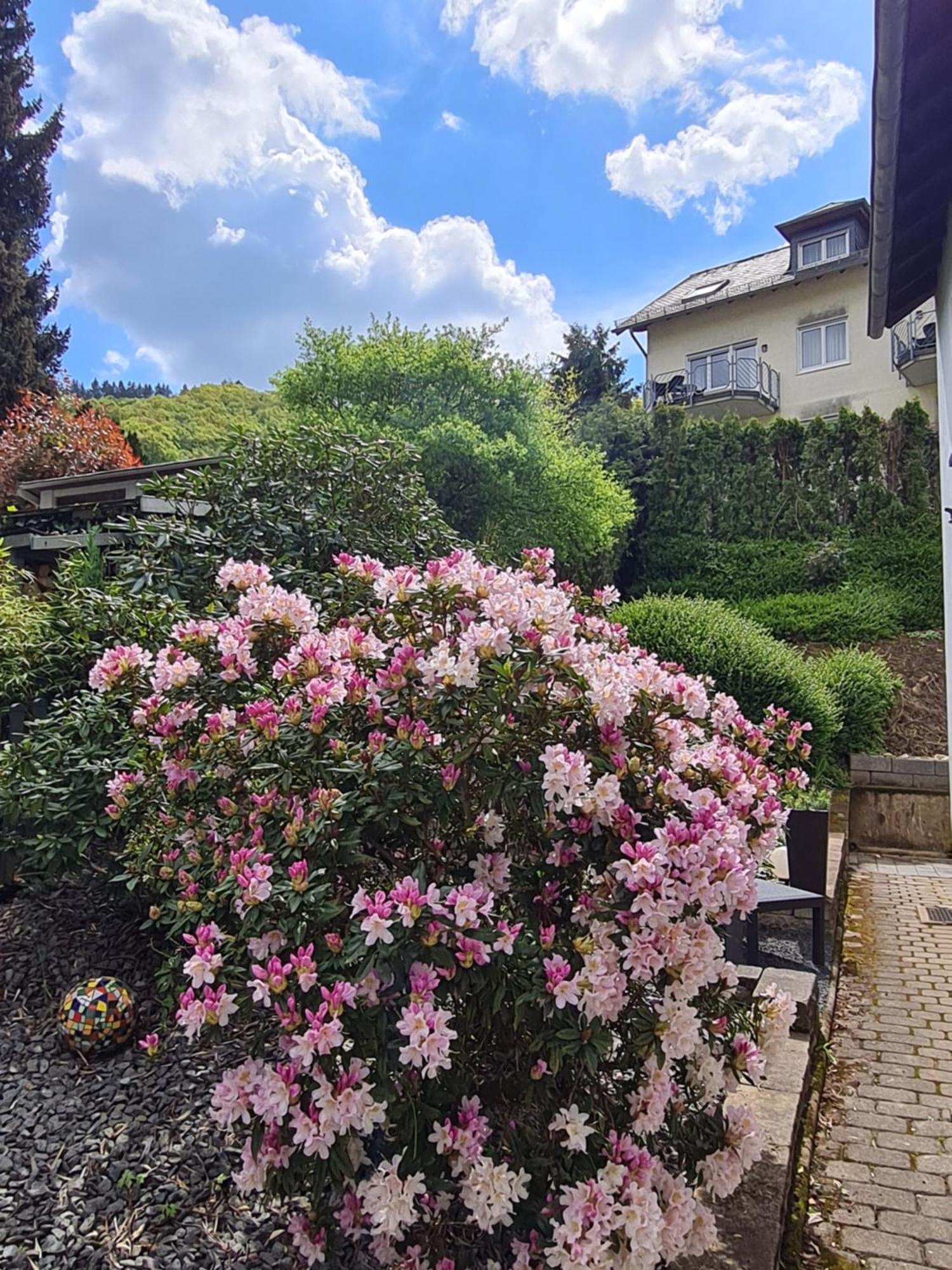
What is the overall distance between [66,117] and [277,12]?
13.2 m

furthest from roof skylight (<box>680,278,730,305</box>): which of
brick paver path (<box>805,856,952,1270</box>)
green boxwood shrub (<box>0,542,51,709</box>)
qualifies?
green boxwood shrub (<box>0,542,51,709</box>)

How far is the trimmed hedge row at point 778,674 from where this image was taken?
7.75m

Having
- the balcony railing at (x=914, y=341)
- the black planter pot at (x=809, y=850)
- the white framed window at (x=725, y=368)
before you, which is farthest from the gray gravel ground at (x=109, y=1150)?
the white framed window at (x=725, y=368)

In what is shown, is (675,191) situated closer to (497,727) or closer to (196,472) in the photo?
(196,472)

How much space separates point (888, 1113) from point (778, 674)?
5.59 meters

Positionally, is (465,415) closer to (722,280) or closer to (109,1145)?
(109,1145)

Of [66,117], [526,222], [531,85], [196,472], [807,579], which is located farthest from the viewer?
[66,117]

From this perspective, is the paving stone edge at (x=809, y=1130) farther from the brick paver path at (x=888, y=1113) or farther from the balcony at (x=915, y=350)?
the balcony at (x=915, y=350)

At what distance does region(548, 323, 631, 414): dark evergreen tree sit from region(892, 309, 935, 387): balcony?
685cm

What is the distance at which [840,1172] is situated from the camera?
2.34 m

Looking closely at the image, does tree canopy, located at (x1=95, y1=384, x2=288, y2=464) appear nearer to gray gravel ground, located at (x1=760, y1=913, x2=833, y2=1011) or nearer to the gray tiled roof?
the gray tiled roof

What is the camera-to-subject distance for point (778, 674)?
788cm

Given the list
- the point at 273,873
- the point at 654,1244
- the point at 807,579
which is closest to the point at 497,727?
the point at 273,873

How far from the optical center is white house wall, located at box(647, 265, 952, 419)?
1677 cm
